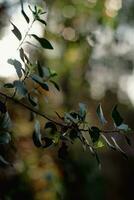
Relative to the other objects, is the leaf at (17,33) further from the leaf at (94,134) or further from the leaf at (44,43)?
the leaf at (94,134)

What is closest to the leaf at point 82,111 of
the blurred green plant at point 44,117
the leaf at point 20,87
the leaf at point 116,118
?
the blurred green plant at point 44,117

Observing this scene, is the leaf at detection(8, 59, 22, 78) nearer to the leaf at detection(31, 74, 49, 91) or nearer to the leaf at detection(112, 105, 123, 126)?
the leaf at detection(31, 74, 49, 91)

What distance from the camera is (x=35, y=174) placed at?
187 inches

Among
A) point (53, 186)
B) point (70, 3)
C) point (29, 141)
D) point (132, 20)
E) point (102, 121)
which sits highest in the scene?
point (132, 20)

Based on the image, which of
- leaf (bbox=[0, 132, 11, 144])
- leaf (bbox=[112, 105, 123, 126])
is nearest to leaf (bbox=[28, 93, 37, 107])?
leaf (bbox=[0, 132, 11, 144])

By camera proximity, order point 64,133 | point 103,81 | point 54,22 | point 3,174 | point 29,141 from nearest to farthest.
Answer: point 64,133 → point 3,174 → point 29,141 → point 54,22 → point 103,81

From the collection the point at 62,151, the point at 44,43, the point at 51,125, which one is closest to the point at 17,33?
the point at 44,43

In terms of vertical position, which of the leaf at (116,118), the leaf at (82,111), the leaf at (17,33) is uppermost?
the leaf at (17,33)

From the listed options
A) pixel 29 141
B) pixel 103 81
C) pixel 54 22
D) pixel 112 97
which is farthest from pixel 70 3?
pixel 112 97

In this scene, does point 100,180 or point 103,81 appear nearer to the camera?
point 100,180

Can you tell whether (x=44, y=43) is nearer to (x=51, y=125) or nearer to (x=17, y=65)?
(x=17, y=65)

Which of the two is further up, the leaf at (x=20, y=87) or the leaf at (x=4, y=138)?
the leaf at (x=20, y=87)

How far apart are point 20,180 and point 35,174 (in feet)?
1.26

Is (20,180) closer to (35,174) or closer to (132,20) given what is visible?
(35,174)
